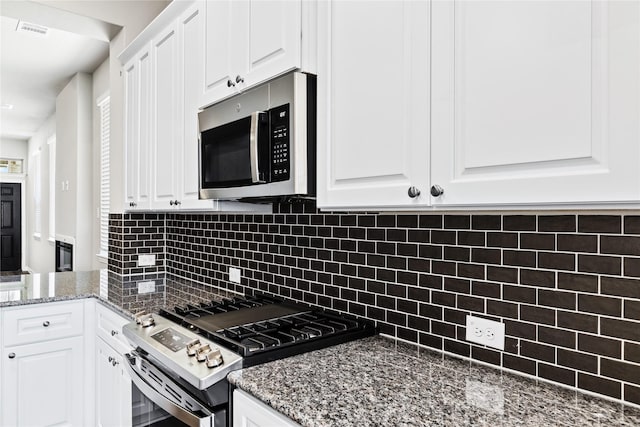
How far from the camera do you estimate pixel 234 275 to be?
251cm

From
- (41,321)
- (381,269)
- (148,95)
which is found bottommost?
(41,321)

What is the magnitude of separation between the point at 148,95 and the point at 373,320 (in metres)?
1.84

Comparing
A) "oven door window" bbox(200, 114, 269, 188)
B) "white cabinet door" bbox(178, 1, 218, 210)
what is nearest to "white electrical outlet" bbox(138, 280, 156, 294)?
"white cabinet door" bbox(178, 1, 218, 210)

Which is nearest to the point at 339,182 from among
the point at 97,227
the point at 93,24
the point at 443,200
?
the point at 443,200

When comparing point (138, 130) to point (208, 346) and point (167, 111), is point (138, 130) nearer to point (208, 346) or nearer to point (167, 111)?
point (167, 111)

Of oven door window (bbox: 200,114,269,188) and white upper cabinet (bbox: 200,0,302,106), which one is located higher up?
white upper cabinet (bbox: 200,0,302,106)

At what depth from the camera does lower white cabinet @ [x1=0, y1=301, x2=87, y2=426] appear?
2383mm

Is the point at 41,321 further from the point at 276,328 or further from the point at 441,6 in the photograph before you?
the point at 441,6

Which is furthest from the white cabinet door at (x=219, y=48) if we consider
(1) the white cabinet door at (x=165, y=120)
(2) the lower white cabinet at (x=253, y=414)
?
(2) the lower white cabinet at (x=253, y=414)

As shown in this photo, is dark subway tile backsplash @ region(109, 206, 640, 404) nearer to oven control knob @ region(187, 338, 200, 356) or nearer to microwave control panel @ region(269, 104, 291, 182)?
microwave control panel @ region(269, 104, 291, 182)

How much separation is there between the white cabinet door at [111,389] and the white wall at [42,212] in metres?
4.69

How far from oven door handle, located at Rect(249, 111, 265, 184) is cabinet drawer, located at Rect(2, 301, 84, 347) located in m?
1.60

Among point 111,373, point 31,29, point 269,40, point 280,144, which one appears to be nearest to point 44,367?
point 111,373

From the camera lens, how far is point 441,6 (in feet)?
3.51
